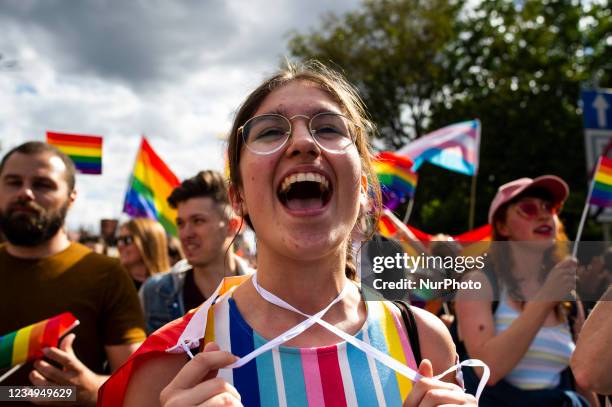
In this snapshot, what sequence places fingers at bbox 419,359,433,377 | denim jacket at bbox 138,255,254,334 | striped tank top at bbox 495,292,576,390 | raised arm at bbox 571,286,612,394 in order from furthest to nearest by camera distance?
denim jacket at bbox 138,255,254,334 < striped tank top at bbox 495,292,576,390 < raised arm at bbox 571,286,612,394 < fingers at bbox 419,359,433,377

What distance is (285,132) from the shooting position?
1565mm

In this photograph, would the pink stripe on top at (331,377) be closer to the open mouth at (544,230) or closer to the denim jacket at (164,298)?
the open mouth at (544,230)

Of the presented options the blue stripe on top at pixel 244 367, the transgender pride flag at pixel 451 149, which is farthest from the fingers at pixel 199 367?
the transgender pride flag at pixel 451 149

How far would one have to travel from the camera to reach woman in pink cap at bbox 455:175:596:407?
96.6 inches

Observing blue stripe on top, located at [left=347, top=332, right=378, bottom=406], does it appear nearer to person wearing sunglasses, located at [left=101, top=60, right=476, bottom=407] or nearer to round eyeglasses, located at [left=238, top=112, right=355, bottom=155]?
person wearing sunglasses, located at [left=101, top=60, right=476, bottom=407]

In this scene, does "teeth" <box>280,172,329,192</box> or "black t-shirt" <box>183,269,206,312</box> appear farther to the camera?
"black t-shirt" <box>183,269,206,312</box>

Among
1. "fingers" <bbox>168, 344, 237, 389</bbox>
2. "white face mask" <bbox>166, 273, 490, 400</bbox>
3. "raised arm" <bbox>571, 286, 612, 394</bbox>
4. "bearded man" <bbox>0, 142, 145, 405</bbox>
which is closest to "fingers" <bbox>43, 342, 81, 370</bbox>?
"bearded man" <bbox>0, 142, 145, 405</bbox>

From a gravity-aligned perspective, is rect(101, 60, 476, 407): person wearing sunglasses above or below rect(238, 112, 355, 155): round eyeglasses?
below

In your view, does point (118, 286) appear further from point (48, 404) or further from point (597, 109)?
point (597, 109)

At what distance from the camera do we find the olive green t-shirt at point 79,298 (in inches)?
106

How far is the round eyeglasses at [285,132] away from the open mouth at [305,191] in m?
0.09

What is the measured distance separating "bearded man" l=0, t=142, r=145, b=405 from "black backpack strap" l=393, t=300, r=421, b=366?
1.61 meters

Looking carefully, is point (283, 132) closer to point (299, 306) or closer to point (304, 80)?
point (304, 80)

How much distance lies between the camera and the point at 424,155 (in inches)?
270
